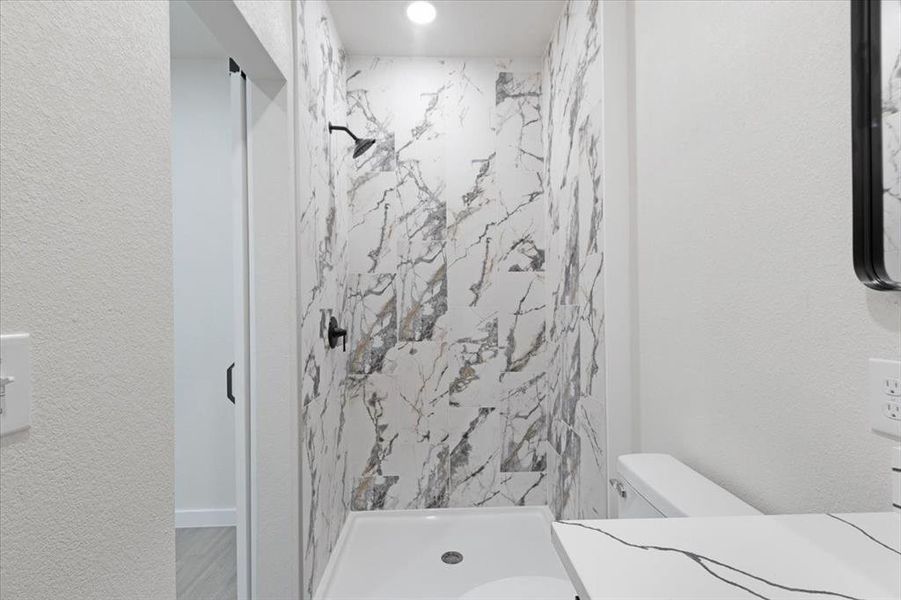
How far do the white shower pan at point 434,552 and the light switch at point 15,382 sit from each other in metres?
1.81

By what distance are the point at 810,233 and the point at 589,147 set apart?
3.90 feet

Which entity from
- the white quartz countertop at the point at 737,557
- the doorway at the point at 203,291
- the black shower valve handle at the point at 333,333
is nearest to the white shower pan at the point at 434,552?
the doorway at the point at 203,291

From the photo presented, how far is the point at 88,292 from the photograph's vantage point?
2.33 ft

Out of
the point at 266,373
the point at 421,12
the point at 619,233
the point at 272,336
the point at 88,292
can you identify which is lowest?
the point at 266,373

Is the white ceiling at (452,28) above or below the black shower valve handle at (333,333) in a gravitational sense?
above

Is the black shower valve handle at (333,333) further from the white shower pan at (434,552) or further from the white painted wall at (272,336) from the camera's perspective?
the white shower pan at (434,552)

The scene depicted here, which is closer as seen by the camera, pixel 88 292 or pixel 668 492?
pixel 88 292

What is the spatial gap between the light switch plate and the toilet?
1.26 ft

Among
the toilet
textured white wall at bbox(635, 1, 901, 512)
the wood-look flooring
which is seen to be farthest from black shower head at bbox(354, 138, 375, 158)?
the wood-look flooring

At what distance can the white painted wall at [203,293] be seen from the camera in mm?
2945

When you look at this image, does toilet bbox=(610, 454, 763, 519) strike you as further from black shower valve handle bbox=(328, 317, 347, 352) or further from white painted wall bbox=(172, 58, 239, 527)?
white painted wall bbox=(172, 58, 239, 527)

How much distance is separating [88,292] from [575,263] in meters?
1.94

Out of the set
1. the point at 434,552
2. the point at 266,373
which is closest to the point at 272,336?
the point at 266,373

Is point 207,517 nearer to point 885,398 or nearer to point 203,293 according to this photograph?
point 203,293
